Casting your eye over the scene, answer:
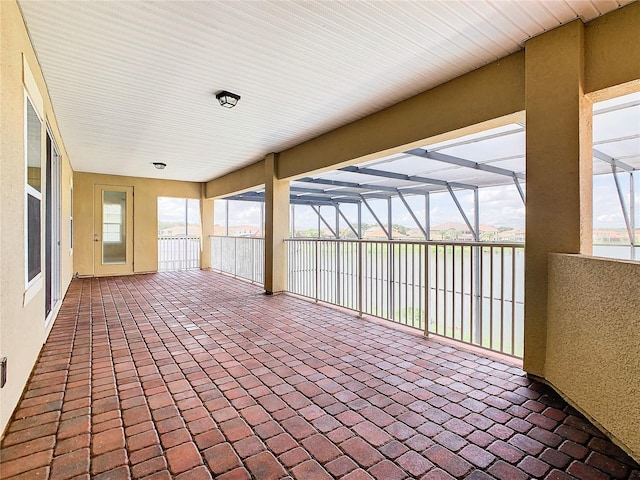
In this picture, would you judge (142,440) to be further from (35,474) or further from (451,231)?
(451,231)

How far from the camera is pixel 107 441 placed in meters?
1.74

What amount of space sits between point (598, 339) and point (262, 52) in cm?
304

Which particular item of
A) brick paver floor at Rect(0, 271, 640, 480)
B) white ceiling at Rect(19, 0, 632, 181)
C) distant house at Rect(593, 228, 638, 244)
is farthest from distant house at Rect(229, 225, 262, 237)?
distant house at Rect(593, 228, 638, 244)

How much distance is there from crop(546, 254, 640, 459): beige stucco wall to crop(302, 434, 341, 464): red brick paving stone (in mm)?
1470

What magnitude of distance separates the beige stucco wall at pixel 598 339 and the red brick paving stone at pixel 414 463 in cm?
Result: 103

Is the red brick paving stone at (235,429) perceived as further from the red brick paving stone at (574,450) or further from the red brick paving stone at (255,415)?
the red brick paving stone at (574,450)

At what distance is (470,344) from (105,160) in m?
7.27

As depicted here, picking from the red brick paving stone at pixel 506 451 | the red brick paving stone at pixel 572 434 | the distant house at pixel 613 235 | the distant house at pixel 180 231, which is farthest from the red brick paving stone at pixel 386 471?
the distant house at pixel 180 231

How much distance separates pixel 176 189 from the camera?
9.28 metres

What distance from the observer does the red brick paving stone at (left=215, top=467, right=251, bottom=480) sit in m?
1.47

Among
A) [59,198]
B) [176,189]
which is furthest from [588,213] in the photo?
[176,189]

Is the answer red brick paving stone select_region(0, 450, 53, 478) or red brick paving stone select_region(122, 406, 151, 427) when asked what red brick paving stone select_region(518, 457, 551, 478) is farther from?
red brick paving stone select_region(0, 450, 53, 478)

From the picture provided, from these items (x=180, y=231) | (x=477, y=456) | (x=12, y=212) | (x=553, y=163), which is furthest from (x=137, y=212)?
(x=477, y=456)

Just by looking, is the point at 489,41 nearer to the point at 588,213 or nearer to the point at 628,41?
the point at 628,41
